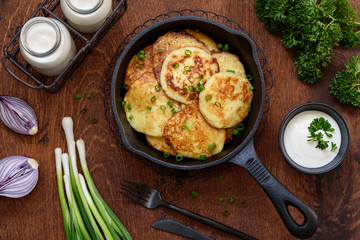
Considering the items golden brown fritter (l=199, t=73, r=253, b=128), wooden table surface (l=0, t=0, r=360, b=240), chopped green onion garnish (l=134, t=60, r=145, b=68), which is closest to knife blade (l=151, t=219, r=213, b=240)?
wooden table surface (l=0, t=0, r=360, b=240)

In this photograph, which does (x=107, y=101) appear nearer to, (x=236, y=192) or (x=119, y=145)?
(x=119, y=145)

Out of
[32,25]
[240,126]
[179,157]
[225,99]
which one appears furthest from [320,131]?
[32,25]

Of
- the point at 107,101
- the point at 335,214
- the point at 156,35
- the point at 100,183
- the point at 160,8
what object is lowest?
the point at 335,214

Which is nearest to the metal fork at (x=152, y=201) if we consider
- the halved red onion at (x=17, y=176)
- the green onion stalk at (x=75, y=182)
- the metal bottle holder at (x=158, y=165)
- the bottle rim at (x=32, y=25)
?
the metal bottle holder at (x=158, y=165)

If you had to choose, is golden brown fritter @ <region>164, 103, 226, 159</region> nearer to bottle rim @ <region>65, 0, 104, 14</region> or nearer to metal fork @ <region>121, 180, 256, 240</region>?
metal fork @ <region>121, 180, 256, 240</region>

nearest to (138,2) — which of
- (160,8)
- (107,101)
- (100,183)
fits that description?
(160,8)

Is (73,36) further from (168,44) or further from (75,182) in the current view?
(75,182)

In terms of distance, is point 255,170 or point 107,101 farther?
point 107,101
